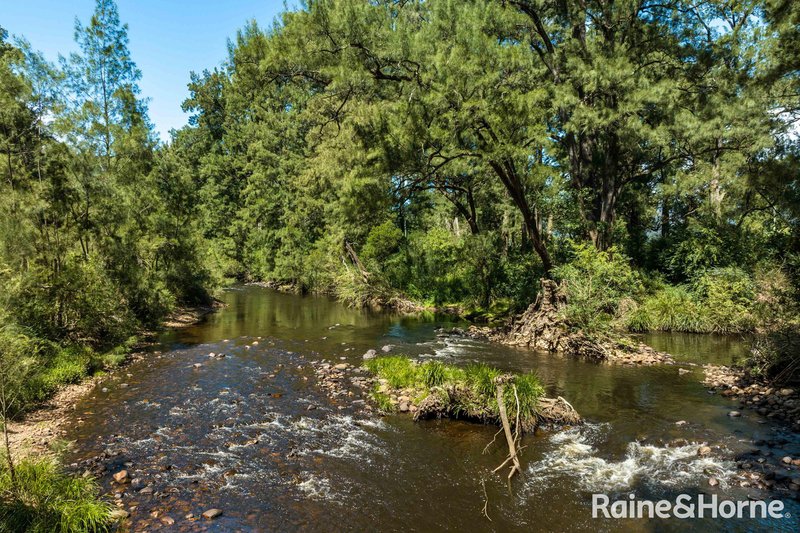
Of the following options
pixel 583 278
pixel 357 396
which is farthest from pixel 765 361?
pixel 357 396

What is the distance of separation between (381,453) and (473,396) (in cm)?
266

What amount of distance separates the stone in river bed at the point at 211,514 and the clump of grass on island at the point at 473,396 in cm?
471

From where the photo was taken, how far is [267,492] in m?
7.07

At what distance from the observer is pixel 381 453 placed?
843 cm

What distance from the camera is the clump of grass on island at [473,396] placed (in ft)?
31.0

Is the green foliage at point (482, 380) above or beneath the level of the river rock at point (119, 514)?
above

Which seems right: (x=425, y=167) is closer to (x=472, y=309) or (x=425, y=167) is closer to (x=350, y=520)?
(x=472, y=309)

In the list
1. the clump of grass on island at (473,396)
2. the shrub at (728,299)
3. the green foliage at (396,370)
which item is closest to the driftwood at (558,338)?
the shrub at (728,299)

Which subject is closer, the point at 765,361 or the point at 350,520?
the point at 350,520

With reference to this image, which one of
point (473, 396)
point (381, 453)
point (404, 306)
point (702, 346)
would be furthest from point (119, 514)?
point (404, 306)

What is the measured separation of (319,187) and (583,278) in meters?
26.7

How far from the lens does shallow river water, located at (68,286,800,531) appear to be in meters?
6.50

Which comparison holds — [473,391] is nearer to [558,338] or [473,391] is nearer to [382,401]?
[382,401]

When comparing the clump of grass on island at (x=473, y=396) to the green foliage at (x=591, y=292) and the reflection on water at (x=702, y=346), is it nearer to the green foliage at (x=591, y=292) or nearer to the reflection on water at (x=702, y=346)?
the green foliage at (x=591, y=292)
